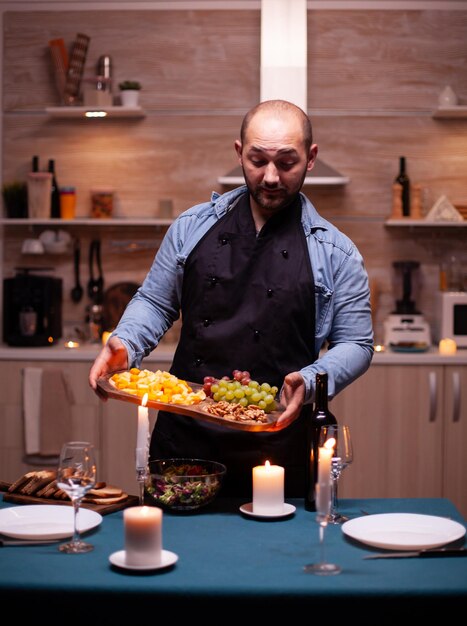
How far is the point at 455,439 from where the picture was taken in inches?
173

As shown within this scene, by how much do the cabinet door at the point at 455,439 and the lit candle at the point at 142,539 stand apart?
2.95 metres

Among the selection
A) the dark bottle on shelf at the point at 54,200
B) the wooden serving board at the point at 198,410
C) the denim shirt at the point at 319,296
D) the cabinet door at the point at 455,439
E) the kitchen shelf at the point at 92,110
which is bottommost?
the cabinet door at the point at 455,439

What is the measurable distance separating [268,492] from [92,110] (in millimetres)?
3167

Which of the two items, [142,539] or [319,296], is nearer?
[142,539]

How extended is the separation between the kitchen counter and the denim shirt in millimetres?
1791

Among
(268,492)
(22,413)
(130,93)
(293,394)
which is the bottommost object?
(22,413)

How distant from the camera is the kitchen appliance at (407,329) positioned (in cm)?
460

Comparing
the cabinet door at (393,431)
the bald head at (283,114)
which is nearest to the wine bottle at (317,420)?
the bald head at (283,114)

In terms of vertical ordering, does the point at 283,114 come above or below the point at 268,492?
above

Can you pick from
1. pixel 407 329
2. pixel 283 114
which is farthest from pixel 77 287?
pixel 283 114

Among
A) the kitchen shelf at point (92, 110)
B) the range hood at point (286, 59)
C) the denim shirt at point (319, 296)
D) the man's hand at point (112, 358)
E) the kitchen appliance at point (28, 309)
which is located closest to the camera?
the man's hand at point (112, 358)

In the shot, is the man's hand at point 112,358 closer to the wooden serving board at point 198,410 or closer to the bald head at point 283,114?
the wooden serving board at point 198,410

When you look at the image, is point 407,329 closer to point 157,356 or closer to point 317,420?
point 157,356

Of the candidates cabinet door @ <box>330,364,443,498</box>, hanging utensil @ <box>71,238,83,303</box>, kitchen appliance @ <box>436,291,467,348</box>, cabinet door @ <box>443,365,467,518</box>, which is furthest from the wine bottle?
hanging utensil @ <box>71,238,83,303</box>
